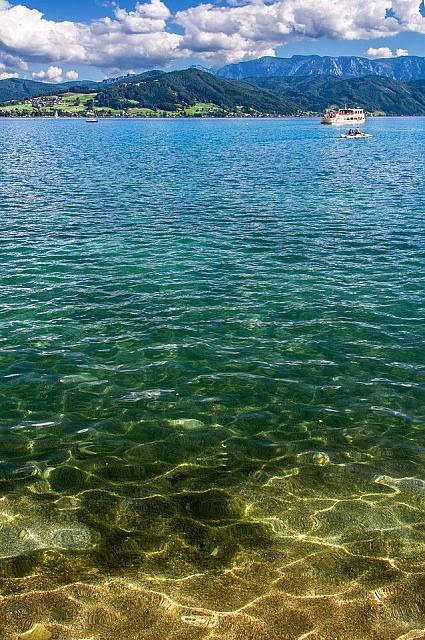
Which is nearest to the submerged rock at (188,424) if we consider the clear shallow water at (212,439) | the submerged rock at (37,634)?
the clear shallow water at (212,439)

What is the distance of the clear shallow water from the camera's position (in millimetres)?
11547

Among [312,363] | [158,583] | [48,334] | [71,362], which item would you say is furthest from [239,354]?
[158,583]

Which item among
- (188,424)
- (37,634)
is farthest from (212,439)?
(37,634)

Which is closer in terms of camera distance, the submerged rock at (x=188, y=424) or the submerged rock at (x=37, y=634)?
the submerged rock at (x=37, y=634)

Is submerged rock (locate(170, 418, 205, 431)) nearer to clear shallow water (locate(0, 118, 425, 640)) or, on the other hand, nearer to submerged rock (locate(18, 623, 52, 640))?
clear shallow water (locate(0, 118, 425, 640))

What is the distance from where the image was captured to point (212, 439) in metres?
18.5

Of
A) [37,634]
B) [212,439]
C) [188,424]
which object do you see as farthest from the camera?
[188,424]

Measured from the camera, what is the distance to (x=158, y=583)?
11.9m

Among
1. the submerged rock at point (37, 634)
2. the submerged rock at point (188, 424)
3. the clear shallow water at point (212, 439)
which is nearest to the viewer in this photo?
the submerged rock at point (37, 634)

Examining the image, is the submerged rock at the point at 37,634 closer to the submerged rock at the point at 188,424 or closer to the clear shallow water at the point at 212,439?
the clear shallow water at the point at 212,439

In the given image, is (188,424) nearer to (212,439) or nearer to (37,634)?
(212,439)

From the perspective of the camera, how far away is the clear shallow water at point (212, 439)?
1155 centimetres

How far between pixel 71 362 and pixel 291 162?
4221 inches

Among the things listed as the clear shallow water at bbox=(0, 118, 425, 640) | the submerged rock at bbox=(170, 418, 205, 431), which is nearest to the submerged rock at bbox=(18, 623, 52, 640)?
the clear shallow water at bbox=(0, 118, 425, 640)
